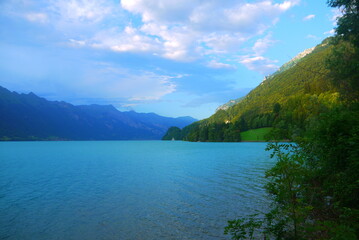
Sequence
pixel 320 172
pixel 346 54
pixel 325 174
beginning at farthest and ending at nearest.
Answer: pixel 346 54 < pixel 325 174 < pixel 320 172

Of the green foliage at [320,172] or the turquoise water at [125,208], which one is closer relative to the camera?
the green foliage at [320,172]

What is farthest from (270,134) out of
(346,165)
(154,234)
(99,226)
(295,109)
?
(295,109)

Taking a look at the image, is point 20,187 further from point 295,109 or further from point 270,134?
point 295,109

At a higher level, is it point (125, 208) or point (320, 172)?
point (320, 172)

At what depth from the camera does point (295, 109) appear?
166750 millimetres

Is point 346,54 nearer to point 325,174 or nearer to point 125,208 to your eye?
point 325,174

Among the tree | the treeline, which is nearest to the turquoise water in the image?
the treeline

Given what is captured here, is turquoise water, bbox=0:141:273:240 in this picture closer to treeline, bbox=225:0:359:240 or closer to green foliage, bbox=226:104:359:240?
treeline, bbox=225:0:359:240

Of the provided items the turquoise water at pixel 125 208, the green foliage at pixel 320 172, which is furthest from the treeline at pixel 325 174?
the turquoise water at pixel 125 208

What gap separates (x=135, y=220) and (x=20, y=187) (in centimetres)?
2049

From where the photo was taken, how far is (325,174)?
682 inches

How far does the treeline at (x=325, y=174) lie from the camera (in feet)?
33.2

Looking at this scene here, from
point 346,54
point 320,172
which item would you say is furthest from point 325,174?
point 346,54

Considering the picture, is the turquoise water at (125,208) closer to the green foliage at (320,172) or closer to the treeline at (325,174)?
the treeline at (325,174)
